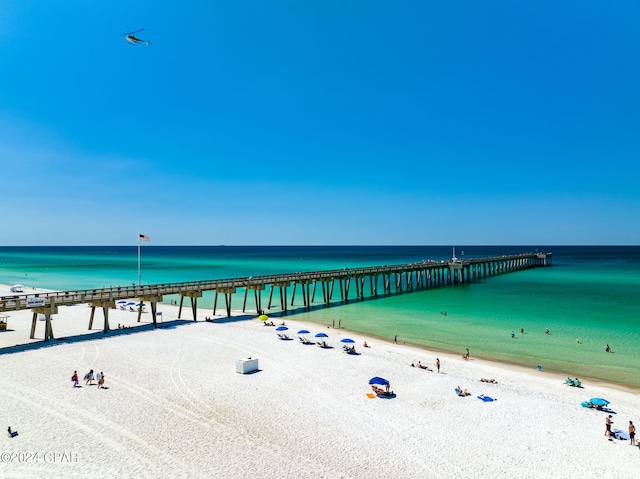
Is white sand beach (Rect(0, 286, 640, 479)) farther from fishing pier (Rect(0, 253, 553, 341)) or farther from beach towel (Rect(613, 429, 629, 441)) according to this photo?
fishing pier (Rect(0, 253, 553, 341))

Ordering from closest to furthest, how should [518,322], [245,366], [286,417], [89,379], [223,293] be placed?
[286,417], [89,379], [245,366], [518,322], [223,293]

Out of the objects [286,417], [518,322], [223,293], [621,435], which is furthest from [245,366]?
[223,293]

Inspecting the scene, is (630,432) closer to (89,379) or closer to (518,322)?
(89,379)

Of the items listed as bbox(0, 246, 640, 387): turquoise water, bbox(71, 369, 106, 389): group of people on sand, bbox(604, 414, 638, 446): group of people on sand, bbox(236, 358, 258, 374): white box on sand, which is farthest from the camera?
bbox(0, 246, 640, 387): turquoise water

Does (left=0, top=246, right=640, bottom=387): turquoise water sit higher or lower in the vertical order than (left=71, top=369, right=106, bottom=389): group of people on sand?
lower

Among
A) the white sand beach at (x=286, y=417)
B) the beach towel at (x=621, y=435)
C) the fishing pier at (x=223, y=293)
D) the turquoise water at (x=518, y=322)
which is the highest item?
the fishing pier at (x=223, y=293)

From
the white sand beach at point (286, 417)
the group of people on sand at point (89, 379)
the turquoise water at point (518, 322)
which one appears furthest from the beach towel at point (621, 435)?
the group of people on sand at point (89, 379)

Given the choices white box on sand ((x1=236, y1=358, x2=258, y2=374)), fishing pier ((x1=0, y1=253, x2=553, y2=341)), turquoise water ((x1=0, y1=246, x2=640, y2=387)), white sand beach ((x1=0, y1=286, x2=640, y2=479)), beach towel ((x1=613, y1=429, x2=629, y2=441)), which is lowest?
turquoise water ((x1=0, y1=246, x2=640, y2=387))

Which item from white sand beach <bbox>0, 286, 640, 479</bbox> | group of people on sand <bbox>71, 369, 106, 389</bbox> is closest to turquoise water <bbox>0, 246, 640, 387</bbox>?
white sand beach <bbox>0, 286, 640, 479</bbox>

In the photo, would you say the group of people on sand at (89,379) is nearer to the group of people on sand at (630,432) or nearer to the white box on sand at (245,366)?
the white box on sand at (245,366)
